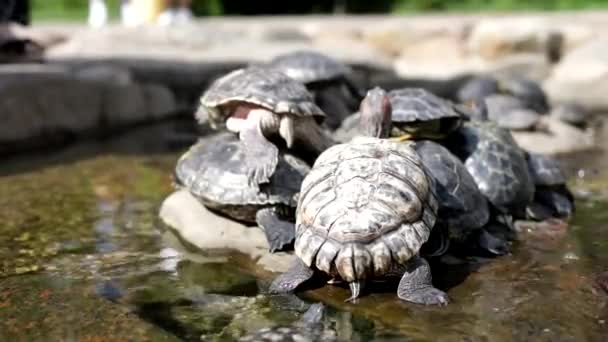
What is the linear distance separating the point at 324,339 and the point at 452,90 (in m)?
8.26

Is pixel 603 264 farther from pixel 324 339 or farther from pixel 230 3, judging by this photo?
pixel 230 3

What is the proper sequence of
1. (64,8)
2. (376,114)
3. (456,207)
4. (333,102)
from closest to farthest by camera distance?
1. (456,207)
2. (376,114)
3. (333,102)
4. (64,8)

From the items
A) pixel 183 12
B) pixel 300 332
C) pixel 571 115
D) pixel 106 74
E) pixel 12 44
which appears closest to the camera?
pixel 300 332

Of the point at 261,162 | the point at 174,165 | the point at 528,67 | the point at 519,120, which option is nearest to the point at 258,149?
the point at 261,162

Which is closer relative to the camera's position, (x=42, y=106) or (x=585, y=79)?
(x=42, y=106)

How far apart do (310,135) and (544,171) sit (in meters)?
1.54

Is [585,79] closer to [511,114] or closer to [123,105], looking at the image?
[511,114]

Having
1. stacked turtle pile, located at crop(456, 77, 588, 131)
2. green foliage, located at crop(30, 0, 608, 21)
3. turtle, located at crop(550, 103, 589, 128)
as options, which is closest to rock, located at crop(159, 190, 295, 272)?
stacked turtle pile, located at crop(456, 77, 588, 131)

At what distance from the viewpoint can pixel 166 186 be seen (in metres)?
6.11

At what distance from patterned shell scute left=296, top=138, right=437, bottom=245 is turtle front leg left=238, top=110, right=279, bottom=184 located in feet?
1.62

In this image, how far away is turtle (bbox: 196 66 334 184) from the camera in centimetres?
470

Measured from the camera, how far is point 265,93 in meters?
4.76

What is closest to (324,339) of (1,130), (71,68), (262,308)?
(262,308)

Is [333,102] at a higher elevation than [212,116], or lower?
lower
